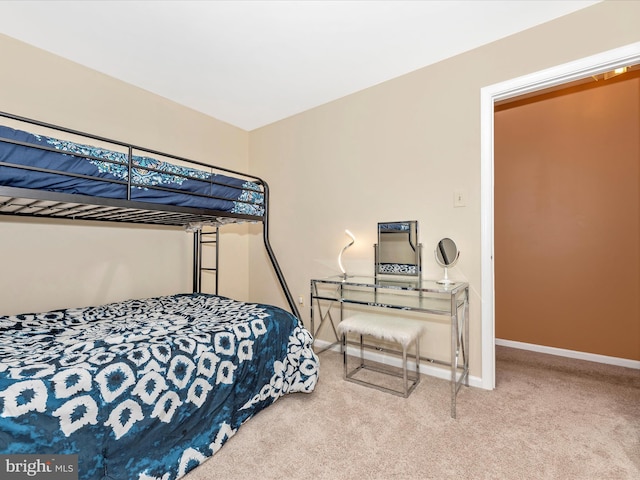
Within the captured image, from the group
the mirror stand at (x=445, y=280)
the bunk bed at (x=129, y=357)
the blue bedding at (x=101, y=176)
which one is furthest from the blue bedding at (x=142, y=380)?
the mirror stand at (x=445, y=280)

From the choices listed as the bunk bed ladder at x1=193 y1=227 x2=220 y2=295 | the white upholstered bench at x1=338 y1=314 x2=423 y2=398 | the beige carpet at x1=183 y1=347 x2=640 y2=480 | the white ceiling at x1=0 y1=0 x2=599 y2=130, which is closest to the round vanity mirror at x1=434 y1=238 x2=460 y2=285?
the white upholstered bench at x1=338 y1=314 x2=423 y2=398

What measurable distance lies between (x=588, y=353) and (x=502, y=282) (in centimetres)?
87

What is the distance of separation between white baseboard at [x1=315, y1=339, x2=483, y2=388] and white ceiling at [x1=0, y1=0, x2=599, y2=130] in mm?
2414

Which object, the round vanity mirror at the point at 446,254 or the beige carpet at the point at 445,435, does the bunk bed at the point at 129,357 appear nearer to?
the beige carpet at the point at 445,435

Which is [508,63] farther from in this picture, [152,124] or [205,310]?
[152,124]

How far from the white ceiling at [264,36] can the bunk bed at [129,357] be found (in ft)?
2.57

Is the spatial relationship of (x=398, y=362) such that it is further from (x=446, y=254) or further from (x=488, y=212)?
(x=488, y=212)

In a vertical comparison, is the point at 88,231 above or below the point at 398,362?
above

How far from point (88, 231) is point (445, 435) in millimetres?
2921

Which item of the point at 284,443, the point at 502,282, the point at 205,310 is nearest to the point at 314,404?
the point at 284,443

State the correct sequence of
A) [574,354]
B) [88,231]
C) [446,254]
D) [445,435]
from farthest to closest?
[574,354] → [88,231] → [446,254] → [445,435]

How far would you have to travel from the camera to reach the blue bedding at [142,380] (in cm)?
109

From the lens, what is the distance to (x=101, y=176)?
168 centimetres

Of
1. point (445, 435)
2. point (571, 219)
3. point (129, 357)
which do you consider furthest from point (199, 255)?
point (571, 219)
